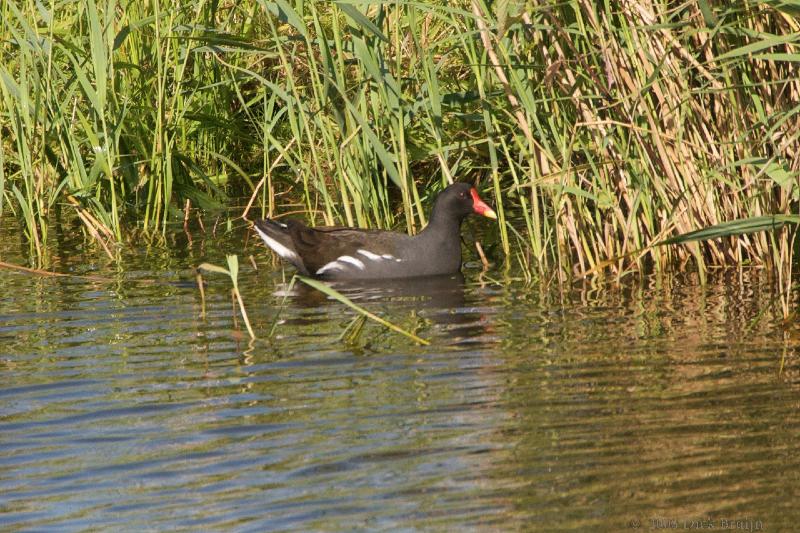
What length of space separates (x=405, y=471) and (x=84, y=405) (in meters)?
1.49

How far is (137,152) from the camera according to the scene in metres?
9.59

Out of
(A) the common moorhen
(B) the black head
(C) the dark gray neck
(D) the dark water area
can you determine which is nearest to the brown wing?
(A) the common moorhen

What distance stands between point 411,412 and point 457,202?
3.74 m

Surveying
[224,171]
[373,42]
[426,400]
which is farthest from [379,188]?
[224,171]

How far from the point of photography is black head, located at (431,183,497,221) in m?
8.54

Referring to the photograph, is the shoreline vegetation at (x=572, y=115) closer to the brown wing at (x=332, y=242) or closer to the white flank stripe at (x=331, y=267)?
the brown wing at (x=332, y=242)

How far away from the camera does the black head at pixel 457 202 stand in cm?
854

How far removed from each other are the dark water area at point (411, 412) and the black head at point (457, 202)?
986mm

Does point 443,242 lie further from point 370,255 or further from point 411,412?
point 411,412

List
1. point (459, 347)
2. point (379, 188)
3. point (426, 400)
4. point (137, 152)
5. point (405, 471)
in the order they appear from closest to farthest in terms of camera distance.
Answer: point (405, 471), point (426, 400), point (459, 347), point (379, 188), point (137, 152)

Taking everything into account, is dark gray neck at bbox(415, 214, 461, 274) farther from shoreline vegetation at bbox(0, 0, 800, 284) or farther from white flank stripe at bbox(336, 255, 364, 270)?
white flank stripe at bbox(336, 255, 364, 270)

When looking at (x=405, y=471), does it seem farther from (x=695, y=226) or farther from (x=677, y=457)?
(x=695, y=226)

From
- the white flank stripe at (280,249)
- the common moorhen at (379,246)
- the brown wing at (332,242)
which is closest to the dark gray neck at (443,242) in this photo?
the common moorhen at (379,246)

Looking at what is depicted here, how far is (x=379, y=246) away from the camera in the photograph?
8172mm
